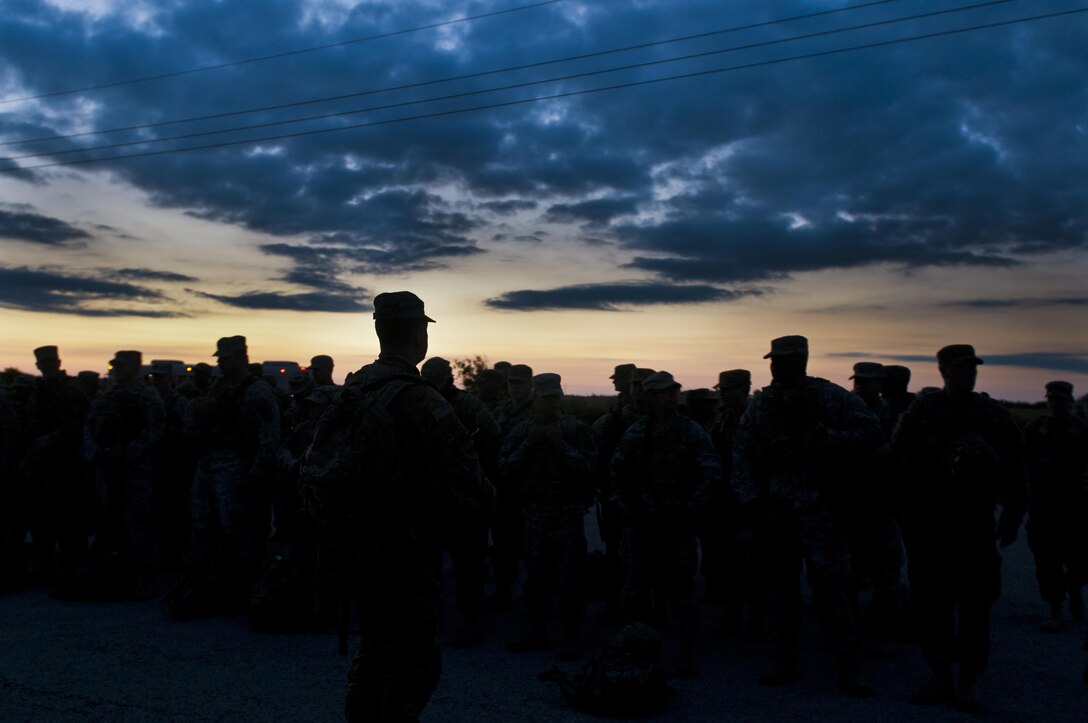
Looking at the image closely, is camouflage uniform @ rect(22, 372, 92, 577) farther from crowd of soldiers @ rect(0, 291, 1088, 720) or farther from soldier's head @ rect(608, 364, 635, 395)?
soldier's head @ rect(608, 364, 635, 395)

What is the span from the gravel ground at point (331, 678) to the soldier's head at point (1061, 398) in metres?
2.25

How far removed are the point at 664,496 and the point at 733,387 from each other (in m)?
2.18

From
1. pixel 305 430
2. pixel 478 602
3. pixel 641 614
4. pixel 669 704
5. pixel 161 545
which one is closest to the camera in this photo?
pixel 669 704

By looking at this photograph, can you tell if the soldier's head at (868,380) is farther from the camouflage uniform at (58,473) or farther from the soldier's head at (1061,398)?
the camouflage uniform at (58,473)

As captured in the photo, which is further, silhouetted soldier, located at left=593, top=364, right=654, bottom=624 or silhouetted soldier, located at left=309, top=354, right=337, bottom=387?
silhouetted soldier, located at left=309, top=354, right=337, bottom=387

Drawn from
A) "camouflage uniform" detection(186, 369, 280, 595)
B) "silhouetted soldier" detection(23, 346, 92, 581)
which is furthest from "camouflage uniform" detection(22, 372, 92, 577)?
"camouflage uniform" detection(186, 369, 280, 595)

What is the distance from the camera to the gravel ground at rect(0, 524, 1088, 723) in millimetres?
5848

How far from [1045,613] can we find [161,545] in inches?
417

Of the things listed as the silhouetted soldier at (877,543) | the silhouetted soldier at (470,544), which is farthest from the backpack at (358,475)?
the silhouetted soldier at (877,543)

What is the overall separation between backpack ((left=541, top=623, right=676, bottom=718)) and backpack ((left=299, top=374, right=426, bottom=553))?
104 inches

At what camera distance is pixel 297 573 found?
8.23m

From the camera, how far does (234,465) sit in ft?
29.4

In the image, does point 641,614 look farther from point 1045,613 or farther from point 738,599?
point 1045,613

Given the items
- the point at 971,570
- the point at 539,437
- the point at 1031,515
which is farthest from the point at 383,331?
the point at 1031,515
